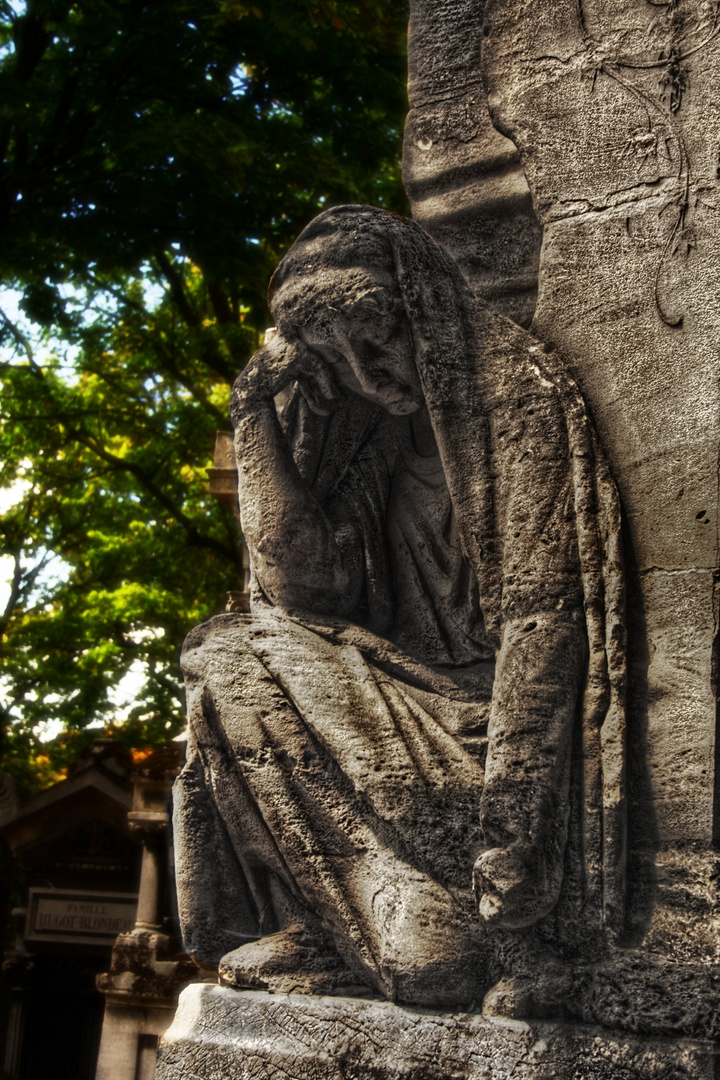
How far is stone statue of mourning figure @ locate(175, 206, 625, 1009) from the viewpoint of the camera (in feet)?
9.01

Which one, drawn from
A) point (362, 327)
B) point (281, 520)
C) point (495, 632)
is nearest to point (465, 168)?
point (362, 327)

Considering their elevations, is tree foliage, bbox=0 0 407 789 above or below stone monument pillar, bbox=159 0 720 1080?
above

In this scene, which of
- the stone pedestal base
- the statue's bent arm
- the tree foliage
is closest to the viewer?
the stone pedestal base

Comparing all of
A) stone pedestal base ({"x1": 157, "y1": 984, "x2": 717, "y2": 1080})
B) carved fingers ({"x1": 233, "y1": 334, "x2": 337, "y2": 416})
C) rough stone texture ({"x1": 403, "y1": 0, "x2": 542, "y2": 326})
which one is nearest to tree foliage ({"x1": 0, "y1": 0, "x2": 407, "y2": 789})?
→ rough stone texture ({"x1": 403, "y1": 0, "x2": 542, "y2": 326})

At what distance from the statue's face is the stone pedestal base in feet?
5.59

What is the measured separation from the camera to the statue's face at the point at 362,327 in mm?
3297

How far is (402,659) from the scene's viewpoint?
11.0 ft

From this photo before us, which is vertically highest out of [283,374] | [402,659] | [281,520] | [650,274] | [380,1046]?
[650,274]

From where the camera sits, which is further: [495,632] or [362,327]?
[362,327]

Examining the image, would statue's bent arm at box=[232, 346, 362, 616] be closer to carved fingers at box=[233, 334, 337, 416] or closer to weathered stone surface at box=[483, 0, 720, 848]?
carved fingers at box=[233, 334, 337, 416]

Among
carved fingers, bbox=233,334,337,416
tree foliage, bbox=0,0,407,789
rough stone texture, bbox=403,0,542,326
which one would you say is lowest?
carved fingers, bbox=233,334,337,416

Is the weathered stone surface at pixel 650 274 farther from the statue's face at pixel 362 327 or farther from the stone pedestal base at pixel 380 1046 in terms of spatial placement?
the stone pedestal base at pixel 380 1046

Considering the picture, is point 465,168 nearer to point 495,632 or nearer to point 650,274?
point 650,274

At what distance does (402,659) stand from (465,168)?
5.73 feet
